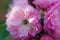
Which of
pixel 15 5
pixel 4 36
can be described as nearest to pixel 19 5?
pixel 15 5

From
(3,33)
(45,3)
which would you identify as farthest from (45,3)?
(3,33)

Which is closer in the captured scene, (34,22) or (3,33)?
(34,22)

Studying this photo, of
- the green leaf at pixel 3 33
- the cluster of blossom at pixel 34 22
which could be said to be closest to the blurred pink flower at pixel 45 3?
the cluster of blossom at pixel 34 22

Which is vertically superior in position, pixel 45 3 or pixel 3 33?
pixel 45 3

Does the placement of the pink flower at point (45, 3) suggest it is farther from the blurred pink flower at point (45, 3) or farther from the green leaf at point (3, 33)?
the green leaf at point (3, 33)

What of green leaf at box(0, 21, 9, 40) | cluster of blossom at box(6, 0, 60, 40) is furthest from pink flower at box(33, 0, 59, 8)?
green leaf at box(0, 21, 9, 40)

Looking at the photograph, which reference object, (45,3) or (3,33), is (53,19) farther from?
(3,33)

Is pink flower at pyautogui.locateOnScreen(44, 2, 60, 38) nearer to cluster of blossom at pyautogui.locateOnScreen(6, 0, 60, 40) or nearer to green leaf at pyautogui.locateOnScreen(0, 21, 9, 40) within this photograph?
cluster of blossom at pyautogui.locateOnScreen(6, 0, 60, 40)

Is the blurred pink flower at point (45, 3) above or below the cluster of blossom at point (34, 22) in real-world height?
above
